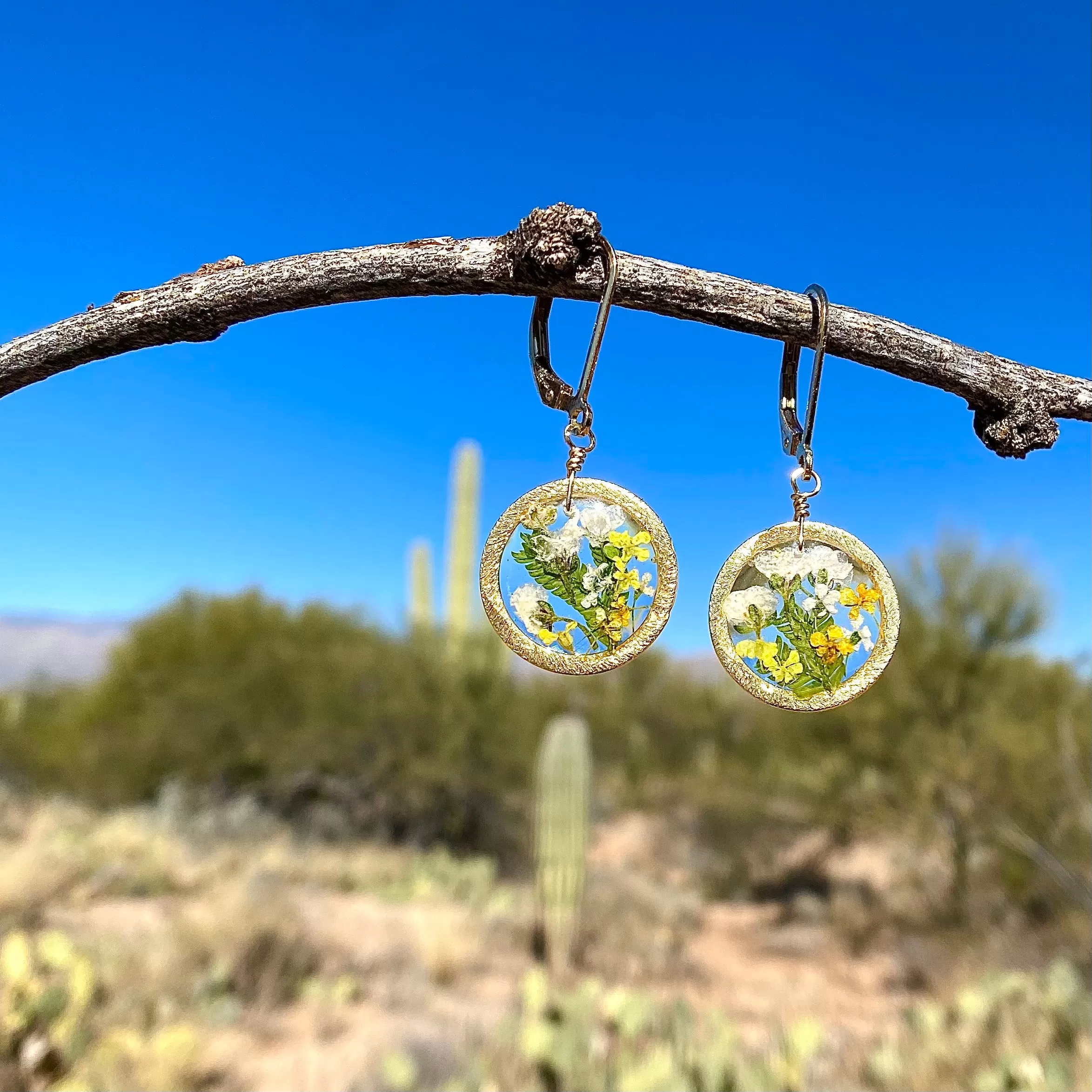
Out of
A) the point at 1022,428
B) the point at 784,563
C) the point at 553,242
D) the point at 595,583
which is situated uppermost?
the point at 553,242

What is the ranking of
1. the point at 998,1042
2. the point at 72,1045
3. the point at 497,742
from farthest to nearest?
the point at 497,742 → the point at 998,1042 → the point at 72,1045

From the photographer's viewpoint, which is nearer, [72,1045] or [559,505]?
[559,505]

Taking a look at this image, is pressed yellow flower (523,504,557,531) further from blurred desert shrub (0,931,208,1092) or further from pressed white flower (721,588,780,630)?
blurred desert shrub (0,931,208,1092)

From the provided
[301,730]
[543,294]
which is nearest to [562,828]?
[301,730]

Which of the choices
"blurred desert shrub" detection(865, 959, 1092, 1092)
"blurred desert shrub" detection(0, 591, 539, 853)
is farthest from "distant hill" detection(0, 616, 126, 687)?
"blurred desert shrub" detection(865, 959, 1092, 1092)

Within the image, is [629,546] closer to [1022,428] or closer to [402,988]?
[1022,428]

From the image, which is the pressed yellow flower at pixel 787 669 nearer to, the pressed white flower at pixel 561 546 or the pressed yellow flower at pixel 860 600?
the pressed yellow flower at pixel 860 600
